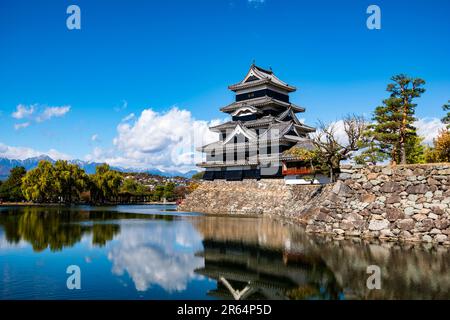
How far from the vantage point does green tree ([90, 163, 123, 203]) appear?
55906 millimetres

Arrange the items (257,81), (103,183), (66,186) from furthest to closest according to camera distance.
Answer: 1. (103,183)
2. (66,186)
3. (257,81)

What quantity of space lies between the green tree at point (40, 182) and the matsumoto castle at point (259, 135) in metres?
20.3

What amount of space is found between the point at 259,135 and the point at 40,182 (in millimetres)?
28507

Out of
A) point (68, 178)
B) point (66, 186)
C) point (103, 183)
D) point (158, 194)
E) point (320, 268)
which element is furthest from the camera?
point (158, 194)

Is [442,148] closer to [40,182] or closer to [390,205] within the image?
[390,205]

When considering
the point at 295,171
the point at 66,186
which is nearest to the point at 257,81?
the point at 295,171

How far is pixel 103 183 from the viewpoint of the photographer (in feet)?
184

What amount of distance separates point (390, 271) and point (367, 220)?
7459 mm

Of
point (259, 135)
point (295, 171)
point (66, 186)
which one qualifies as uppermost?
point (259, 135)

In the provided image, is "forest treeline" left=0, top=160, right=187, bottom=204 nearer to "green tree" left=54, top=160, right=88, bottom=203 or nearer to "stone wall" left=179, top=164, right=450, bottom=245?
"green tree" left=54, top=160, right=88, bottom=203

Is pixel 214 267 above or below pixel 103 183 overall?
below

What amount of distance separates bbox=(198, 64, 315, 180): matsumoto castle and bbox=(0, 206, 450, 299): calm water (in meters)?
20.9

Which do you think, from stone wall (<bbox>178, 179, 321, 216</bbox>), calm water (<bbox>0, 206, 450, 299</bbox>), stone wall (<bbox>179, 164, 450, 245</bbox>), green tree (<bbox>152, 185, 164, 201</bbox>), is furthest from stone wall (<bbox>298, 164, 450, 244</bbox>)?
green tree (<bbox>152, 185, 164, 201</bbox>)

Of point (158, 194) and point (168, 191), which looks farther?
point (158, 194)
